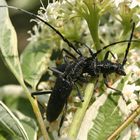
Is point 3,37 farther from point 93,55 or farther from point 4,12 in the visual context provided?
point 93,55

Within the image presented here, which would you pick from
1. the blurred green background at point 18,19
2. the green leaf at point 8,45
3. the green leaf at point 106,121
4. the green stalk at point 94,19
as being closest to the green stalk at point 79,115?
the green leaf at point 106,121

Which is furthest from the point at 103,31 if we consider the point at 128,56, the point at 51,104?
the point at 51,104

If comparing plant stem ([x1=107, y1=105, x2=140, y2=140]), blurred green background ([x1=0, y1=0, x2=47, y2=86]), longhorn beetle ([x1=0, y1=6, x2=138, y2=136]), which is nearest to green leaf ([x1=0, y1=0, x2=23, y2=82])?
longhorn beetle ([x1=0, y1=6, x2=138, y2=136])

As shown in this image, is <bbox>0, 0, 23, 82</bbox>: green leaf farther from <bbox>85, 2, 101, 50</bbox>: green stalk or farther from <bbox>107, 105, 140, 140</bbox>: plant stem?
<bbox>107, 105, 140, 140</bbox>: plant stem

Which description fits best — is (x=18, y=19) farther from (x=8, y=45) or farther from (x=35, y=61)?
(x=8, y=45)

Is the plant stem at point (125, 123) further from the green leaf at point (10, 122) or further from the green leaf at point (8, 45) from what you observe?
the green leaf at point (8, 45)

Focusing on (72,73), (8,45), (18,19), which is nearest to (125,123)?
(72,73)
